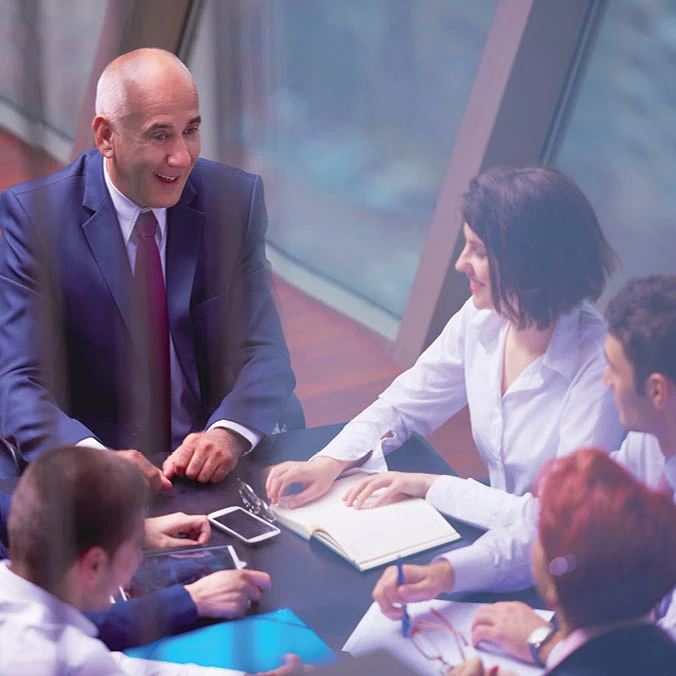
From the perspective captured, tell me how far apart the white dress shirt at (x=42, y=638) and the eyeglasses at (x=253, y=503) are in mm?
432

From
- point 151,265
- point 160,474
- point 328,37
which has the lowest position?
point 160,474

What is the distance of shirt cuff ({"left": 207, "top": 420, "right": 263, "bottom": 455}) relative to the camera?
208 cm

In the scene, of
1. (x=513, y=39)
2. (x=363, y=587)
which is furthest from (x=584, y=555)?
(x=513, y=39)

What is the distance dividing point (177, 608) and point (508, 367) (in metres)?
0.64

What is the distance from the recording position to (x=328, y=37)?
6.17 feet

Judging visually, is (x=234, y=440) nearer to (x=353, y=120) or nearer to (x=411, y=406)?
(x=411, y=406)

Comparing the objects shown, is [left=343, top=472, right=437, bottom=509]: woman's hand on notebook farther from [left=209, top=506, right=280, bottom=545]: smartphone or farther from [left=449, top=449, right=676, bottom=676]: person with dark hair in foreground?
[left=449, top=449, right=676, bottom=676]: person with dark hair in foreground

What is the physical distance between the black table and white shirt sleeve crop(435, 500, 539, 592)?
0.07ft

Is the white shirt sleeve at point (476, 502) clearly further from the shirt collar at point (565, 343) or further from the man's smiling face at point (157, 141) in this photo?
the man's smiling face at point (157, 141)

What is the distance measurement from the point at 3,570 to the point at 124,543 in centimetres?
16

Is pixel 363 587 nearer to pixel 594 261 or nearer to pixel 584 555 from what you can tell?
pixel 584 555

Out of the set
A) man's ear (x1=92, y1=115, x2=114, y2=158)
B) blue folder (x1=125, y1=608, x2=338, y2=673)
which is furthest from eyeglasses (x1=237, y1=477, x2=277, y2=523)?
man's ear (x1=92, y1=115, x2=114, y2=158)

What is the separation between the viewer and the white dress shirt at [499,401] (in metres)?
1.45

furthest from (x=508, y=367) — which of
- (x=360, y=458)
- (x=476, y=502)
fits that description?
(x=360, y=458)
